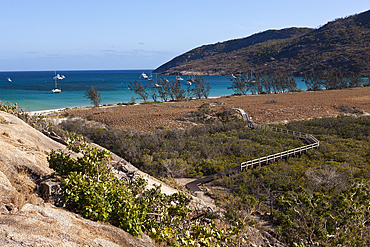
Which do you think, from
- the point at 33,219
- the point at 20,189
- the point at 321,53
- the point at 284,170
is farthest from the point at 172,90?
the point at 321,53

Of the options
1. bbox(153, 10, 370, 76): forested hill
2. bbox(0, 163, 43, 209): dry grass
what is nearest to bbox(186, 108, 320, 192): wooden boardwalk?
bbox(0, 163, 43, 209): dry grass

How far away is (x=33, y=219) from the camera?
505 cm

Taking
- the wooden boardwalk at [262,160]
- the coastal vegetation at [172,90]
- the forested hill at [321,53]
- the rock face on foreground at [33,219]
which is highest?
the forested hill at [321,53]

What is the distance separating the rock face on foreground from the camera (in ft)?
15.0

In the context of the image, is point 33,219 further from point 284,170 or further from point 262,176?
point 284,170

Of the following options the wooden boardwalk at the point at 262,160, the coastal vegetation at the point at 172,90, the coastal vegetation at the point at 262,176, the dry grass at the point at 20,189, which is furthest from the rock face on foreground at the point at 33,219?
the coastal vegetation at the point at 172,90

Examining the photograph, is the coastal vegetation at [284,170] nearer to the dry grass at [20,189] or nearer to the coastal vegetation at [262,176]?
the coastal vegetation at [262,176]

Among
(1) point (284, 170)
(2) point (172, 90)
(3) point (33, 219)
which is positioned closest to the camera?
(3) point (33, 219)

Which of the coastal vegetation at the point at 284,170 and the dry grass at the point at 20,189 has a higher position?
the dry grass at the point at 20,189

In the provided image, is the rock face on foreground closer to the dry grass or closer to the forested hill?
the dry grass

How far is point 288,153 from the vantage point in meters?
19.2

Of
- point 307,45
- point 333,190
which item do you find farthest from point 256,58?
point 333,190

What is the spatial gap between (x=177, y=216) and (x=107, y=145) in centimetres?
1715

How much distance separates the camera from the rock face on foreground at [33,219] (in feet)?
15.0
